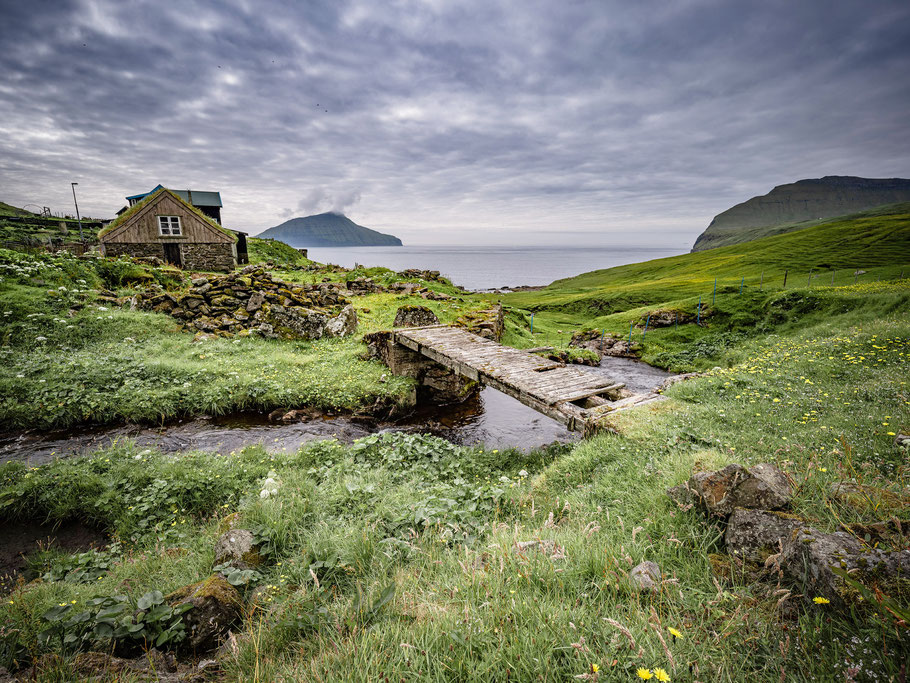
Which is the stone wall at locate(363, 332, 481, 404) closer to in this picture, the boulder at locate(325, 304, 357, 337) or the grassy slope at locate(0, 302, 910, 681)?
the boulder at locate(325, 304, 357, 337)

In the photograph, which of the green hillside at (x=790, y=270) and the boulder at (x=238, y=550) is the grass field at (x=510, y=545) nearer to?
the boulder at (x=238, y=550)

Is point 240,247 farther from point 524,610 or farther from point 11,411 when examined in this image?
point 524,610

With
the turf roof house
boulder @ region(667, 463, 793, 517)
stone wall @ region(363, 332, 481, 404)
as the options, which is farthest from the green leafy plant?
the turf roof house

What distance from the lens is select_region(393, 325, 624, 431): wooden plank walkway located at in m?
9.23

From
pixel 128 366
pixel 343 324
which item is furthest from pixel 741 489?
pixel 343 324

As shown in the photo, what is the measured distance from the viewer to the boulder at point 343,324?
20031 mm

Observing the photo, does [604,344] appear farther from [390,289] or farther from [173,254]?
[173,254]

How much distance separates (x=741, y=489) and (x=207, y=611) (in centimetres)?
526

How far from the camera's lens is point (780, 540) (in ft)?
9.40

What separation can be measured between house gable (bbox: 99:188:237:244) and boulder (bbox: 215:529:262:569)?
39046 mm

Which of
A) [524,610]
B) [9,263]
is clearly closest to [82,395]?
[9,263]

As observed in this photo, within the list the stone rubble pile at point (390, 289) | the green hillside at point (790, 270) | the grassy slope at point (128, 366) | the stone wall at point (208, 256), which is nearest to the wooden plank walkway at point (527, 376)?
the grassy slope at point (128, 366)

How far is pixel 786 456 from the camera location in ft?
16.8

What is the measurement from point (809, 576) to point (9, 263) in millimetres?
31123
